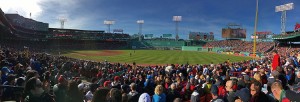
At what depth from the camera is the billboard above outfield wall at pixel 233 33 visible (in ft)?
397

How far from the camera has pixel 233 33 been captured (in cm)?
12156

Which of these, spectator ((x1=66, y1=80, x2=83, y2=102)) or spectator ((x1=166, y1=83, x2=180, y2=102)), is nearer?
spectator ((x1=66, y1=80, x2=83, y2=102))

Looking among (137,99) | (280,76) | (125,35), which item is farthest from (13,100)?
(125,35)

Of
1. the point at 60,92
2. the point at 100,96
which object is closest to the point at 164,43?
the point at 60,92

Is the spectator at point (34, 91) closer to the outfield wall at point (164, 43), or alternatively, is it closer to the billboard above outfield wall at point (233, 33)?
the billboard above outfield wall at point (233, 33)

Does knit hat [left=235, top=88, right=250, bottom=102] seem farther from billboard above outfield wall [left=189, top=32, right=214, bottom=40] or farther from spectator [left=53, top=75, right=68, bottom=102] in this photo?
billboard above outfield wall [left=189, top=32, right=214, bottom=40]

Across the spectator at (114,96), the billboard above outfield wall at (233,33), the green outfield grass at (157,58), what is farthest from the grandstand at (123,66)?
the green outfield grass at (157,58)

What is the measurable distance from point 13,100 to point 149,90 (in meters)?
4.39

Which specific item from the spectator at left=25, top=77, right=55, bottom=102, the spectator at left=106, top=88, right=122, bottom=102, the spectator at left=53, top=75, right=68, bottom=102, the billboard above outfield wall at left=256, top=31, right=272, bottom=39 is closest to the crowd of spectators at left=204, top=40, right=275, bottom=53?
the billboard above outfield wall at left=256, top=31, right=272, bottom=39

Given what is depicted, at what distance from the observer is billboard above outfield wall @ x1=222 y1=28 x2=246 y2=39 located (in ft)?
397

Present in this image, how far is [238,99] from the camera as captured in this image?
5031 millimetres

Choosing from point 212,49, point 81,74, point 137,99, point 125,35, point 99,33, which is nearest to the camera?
point 137,99

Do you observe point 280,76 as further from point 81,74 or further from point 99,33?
point 99,33

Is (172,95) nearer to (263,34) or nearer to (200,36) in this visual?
(263,34)
